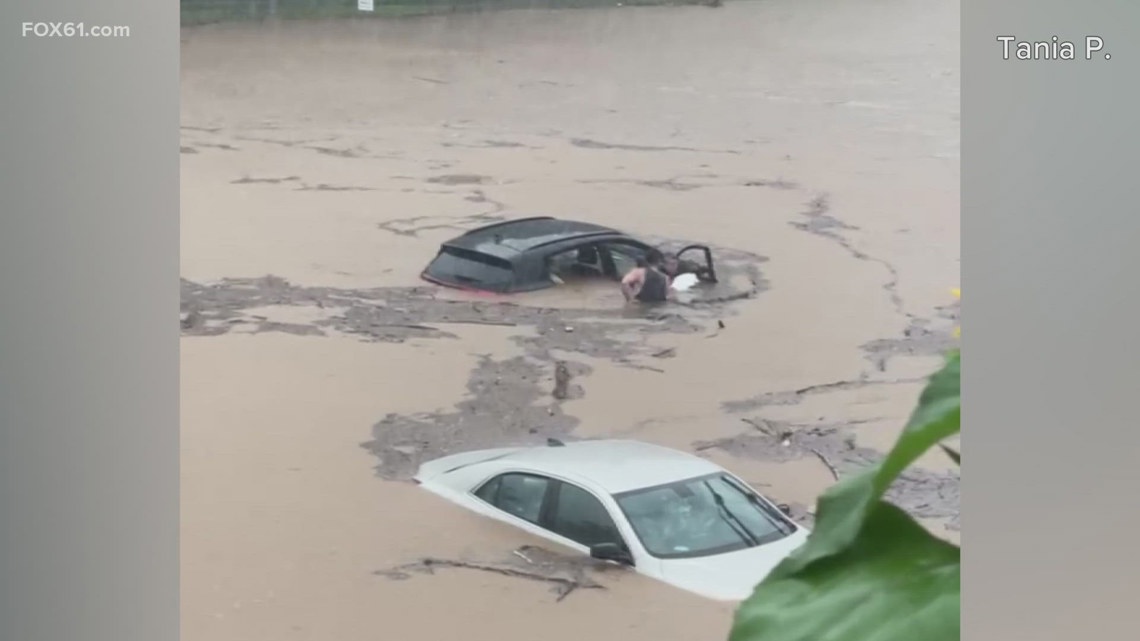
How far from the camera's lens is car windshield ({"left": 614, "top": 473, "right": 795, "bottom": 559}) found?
1.70 meters

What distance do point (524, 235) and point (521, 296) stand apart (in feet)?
0.38

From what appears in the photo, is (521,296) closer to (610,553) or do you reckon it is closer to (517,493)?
(517,493)

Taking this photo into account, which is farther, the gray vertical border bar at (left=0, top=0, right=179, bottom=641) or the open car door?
the open car door

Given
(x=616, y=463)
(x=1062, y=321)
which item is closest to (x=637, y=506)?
(x=616, y=463)

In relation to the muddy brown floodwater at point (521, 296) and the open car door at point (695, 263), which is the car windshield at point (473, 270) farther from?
the open car door at point (695, 263)

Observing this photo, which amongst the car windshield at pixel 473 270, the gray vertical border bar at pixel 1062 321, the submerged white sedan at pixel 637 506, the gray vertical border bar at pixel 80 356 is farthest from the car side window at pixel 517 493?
the gray vertical border bar at pixel 1062 321

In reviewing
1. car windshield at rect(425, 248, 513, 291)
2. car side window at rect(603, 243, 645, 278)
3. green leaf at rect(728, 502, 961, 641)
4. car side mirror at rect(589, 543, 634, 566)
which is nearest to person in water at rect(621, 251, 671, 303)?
car side window at rect(603, 243, 645, 278)

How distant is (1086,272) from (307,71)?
1525 millimetres

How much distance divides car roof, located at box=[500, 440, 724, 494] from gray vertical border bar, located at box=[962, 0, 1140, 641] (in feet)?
1.80

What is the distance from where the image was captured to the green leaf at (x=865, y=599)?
67.1 inches

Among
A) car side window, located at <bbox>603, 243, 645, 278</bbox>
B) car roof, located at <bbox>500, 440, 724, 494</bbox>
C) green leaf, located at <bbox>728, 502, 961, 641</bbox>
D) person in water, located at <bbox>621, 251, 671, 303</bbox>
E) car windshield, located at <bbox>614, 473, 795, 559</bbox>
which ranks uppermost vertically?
car side window, located at <bbox>603, 243, 645, 278</bbox>

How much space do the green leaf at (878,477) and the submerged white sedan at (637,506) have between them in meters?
0.03

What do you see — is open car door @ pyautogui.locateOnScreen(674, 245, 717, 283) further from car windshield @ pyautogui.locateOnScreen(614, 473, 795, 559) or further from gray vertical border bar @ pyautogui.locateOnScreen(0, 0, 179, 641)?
gray vertical border bar @ pyautogui.locateOnScreen(0, 0, 179, 641)

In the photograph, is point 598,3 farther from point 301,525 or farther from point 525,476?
point 301,525
